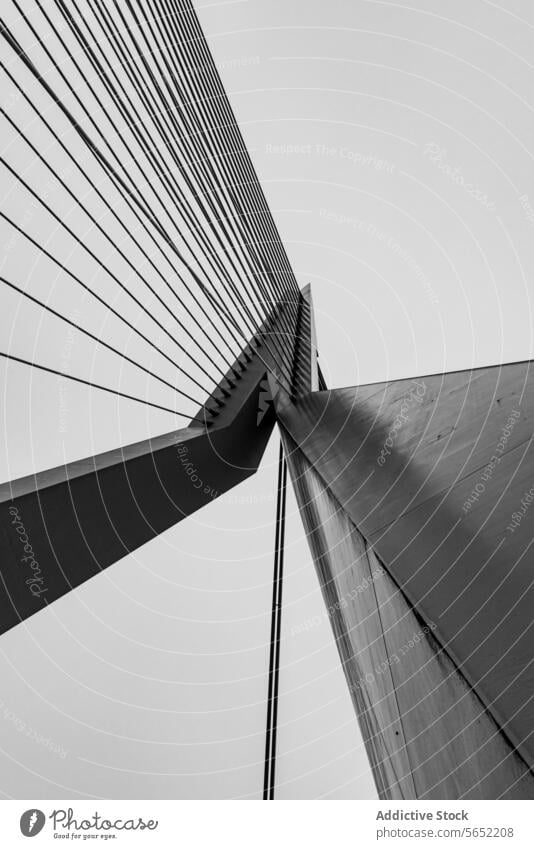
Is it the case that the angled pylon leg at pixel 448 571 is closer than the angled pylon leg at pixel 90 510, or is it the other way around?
the angled pylon leg at pixel 448 571

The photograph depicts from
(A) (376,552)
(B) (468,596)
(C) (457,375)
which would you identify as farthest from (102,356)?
(B) (468,596)

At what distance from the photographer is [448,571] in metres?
1.44

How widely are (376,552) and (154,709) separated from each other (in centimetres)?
773

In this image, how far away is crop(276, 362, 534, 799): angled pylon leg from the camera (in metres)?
1.07
